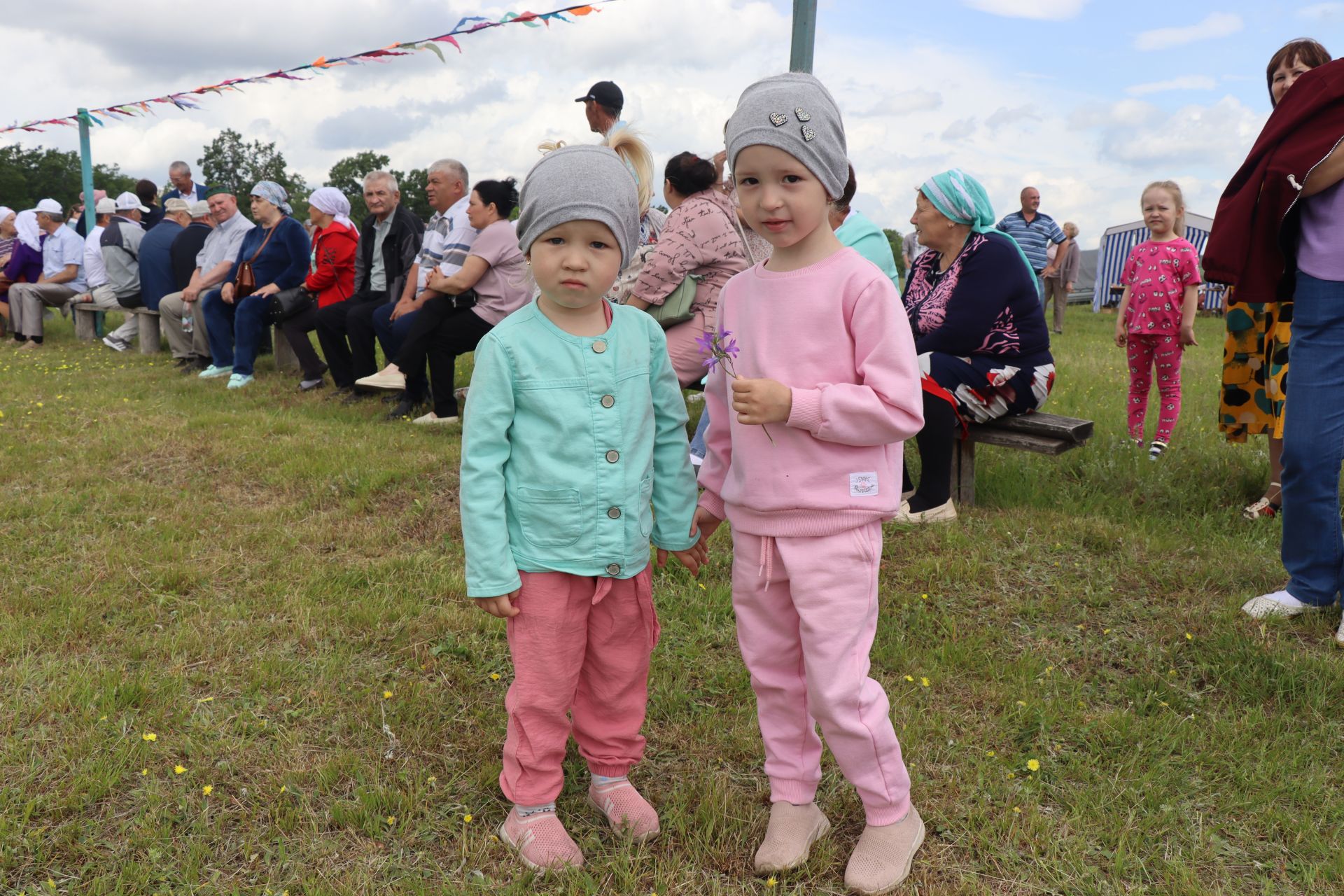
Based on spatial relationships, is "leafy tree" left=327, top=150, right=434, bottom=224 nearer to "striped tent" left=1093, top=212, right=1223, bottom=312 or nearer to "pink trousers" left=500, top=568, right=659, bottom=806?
"striped tent" left=1093, top=212, right=1223, bottom=312

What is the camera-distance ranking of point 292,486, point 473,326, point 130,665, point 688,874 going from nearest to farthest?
point 688,874
point 130,665
point 292,486
point 473,326

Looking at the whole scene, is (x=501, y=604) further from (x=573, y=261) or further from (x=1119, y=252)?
(x=1119, y=252)

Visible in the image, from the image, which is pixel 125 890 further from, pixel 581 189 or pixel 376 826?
pixel 581 189

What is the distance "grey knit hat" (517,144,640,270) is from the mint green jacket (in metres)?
0.22

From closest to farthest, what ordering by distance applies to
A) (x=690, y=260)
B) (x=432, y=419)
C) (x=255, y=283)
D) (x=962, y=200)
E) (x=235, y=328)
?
1. (x=962, y=200)
2. (x=690, y=260)
3. (x=432, y=419)
4. (x=235, y=328)
5. (x=255, y=283)

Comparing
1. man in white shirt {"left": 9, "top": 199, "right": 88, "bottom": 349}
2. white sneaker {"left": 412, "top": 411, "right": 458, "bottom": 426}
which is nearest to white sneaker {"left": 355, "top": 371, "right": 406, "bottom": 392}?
white sneaker {"left": 412, "top": 411, "right": 458, "bottom": 426}

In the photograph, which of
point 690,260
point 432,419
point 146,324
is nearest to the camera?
point 690,260

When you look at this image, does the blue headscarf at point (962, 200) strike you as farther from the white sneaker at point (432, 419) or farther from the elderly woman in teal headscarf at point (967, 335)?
the white sneaker at point (432, 419)

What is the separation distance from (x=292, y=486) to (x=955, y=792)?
4166 millimetres

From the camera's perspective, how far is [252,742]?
3.00 m

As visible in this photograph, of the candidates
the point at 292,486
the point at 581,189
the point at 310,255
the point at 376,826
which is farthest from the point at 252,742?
the point at 310,255

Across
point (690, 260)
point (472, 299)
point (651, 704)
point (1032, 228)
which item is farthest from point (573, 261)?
point (1032, 228)

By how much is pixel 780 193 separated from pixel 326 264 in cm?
755

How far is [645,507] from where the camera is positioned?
243cm
